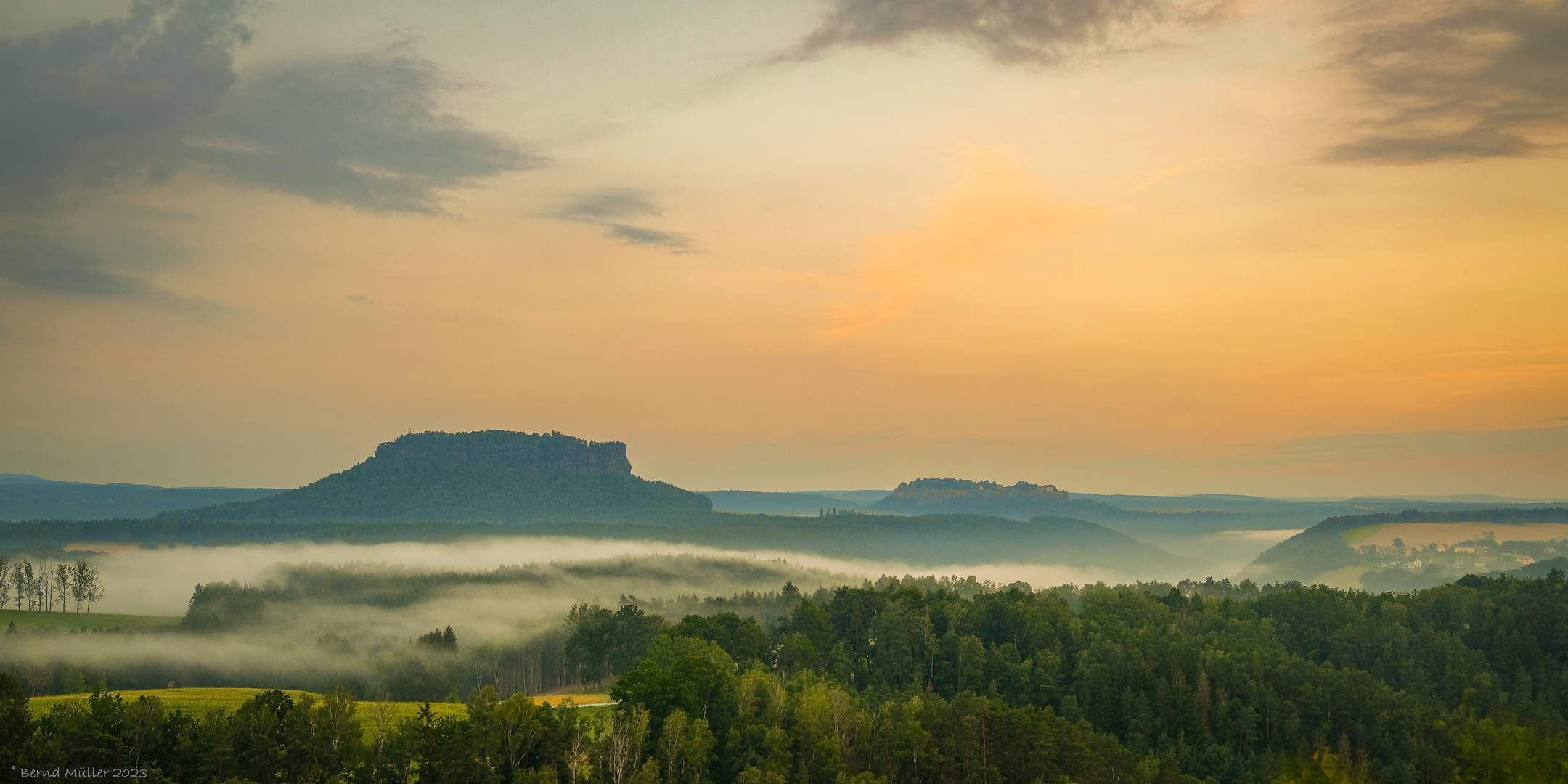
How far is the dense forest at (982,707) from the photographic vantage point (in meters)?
82.9

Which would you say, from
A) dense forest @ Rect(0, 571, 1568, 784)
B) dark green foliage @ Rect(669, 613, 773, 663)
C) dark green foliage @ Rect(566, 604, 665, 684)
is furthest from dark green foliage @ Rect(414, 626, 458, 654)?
dark green foliage @ Rect(669, 613, 773, 663)

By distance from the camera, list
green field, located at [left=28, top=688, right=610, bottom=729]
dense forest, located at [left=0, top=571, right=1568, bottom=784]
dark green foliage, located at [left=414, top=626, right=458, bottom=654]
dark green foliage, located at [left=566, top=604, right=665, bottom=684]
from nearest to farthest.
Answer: dense forest, located at [left=0, top=571, right=1568, bottom=784] → green field, located at [left=28, top=688, right=610, bottom=729] → dark green foliage, located at [left=566, top=604, right=665, bottom=684] → dark green foliage, located at [left=414, top=626, right=458, bottom=654]

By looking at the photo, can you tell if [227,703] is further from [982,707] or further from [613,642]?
[982,707]

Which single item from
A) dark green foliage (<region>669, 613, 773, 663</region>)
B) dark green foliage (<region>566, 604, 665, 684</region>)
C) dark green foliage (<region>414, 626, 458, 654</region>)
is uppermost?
dark green foliage (<region>669, 613, 773, 663</region>)

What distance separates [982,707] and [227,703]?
9653 cm

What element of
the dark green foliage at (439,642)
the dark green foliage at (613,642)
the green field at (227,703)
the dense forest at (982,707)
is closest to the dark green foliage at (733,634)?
the dense forest at (982,707)

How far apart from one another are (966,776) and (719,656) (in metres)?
32.9

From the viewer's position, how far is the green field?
376 ft

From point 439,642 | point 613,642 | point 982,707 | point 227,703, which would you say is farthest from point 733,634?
point 439,642

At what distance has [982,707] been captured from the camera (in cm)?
10262

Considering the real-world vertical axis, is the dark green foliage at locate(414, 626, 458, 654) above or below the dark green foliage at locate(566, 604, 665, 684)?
below

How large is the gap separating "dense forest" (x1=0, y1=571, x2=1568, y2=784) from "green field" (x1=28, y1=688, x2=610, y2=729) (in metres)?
3.35

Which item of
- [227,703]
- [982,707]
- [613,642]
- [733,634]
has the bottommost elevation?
[227,703]

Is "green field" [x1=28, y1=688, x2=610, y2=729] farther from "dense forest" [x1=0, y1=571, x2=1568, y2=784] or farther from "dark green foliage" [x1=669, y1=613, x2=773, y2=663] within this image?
"dark green foliage" [x1=669, y1=613, x2=773, y2=663]
